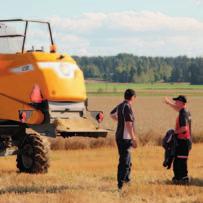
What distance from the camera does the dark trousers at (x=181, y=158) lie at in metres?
11.6

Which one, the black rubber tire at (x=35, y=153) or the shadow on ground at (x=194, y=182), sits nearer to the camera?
the shadow on ground at (x=194, y=182)

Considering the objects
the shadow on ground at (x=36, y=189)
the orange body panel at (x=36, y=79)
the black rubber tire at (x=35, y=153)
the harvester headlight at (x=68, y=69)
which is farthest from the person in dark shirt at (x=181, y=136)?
the black rubber tire at (x=35, y=153)

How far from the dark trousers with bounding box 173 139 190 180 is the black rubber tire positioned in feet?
10.2

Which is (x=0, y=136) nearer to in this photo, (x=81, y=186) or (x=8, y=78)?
(x=8, y=78)

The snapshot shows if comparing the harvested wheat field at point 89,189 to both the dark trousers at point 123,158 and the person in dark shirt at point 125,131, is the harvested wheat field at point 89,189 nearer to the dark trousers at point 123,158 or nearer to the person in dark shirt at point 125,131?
the dark trousers at point 123,158

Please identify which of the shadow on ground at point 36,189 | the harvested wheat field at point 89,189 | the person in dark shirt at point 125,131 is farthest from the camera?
the shadow on ground at point 36,189

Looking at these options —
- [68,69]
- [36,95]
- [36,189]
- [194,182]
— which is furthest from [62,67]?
[194,182]

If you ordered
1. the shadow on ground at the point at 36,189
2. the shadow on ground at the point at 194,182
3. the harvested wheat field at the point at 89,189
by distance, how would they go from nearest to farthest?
the harvested wheat field at the point at 89,189, the shadow on ground at the point at 36,189, the shadow on ground at the point at 194,182

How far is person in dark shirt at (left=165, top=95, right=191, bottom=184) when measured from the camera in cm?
1137

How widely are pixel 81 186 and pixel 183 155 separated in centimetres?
199

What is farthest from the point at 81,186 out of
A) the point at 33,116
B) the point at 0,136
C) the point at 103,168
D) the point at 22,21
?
the point at 103,168

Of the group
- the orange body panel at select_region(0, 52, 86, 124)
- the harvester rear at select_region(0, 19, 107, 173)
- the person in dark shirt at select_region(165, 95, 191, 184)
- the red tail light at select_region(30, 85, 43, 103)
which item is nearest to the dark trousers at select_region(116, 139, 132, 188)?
the person in dark shirt at select_region(165, 95, 191, 184)

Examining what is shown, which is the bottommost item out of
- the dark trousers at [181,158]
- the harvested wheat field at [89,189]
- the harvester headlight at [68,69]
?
the harvested wheat field at [89,189]

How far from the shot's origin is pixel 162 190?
35.0 ft
